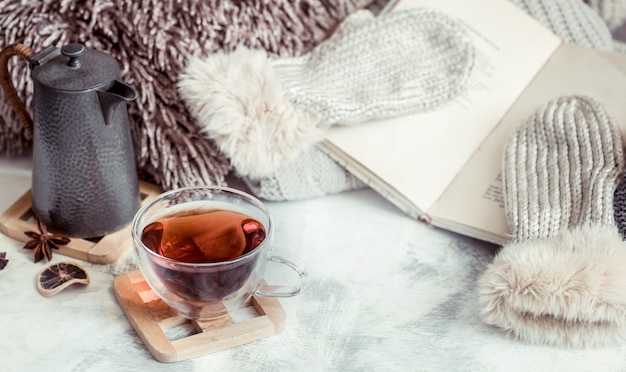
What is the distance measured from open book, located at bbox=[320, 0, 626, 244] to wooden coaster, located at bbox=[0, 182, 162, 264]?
240 millimetres

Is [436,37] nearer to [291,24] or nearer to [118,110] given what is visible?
[291,24]

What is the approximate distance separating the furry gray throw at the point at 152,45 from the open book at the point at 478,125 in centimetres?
15

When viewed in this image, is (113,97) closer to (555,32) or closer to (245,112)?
(245,112)

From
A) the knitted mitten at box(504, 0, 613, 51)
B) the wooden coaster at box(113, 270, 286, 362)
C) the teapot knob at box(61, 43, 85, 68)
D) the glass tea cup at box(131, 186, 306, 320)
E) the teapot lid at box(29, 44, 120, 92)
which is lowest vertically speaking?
the wooden coaster at box(113, 270, 286, 362)

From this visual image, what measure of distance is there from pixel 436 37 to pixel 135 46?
342 mm

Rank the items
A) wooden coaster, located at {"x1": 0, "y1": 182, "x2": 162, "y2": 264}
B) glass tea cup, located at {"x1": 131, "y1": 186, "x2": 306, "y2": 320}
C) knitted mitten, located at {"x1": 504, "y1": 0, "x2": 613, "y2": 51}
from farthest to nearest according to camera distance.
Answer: knitted mitten, located at {"x1": 504, "y1": 0, "x2": 613, "y2": 51}
wooden coaster, located at {"x1": 0, "y1": 182, "x2": 162, "y2": 264}
glass tea cup, located at {"x1": 131, "y1": 186, "x2": 306, "y2": 320}

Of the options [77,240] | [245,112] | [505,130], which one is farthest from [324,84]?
[77,240]

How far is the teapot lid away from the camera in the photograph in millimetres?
668

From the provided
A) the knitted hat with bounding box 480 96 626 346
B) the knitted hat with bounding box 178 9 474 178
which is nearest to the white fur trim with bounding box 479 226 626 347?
the knitted hat with bounding box 480 96 626 346

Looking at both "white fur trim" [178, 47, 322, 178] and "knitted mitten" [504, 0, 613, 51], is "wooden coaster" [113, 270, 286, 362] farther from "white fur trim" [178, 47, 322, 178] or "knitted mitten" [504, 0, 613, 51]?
"knitted mitten" [504, 0, 613, 51]

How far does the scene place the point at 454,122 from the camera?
864 mm

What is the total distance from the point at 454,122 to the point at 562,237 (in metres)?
0.22

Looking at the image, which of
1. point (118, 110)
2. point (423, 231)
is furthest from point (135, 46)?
point (423, 231)

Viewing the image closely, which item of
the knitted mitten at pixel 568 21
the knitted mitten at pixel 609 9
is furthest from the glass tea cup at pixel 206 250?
the knitted mitten at pixel 609 9
